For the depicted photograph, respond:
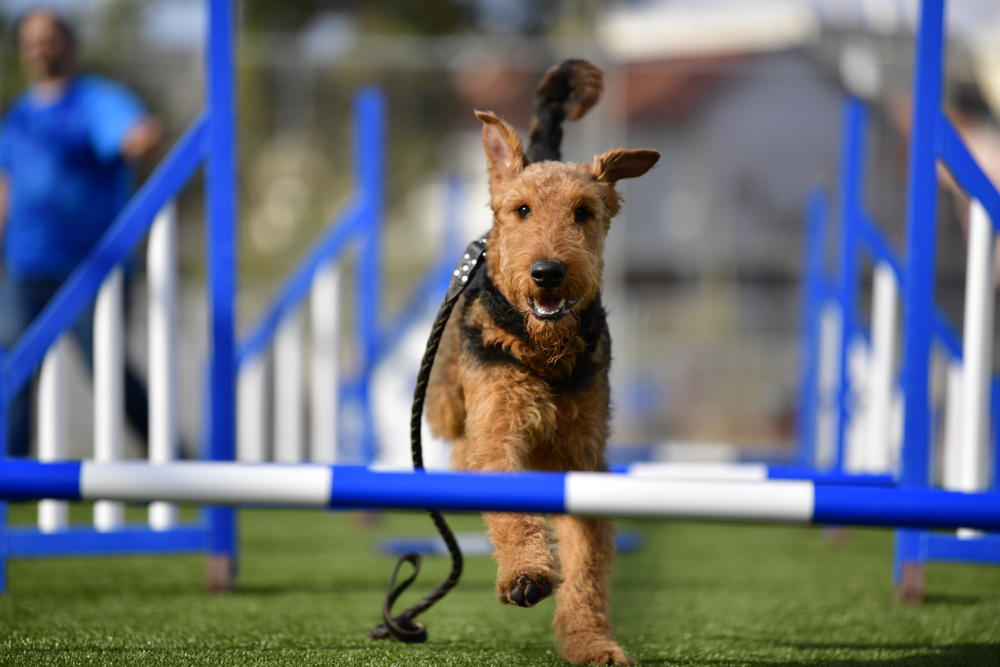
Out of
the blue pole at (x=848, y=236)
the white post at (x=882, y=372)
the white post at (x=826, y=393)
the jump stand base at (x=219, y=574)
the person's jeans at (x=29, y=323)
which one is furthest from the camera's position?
the white post at (x=826, y=393)

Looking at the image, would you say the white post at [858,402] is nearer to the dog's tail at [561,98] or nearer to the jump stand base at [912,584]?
the jump stand base at [912,584]

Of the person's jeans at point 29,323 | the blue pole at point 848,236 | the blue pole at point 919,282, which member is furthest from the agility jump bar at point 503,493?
the blue pole at point 848,236

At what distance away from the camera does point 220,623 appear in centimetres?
282

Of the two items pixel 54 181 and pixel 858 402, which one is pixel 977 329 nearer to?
pixel 858 402

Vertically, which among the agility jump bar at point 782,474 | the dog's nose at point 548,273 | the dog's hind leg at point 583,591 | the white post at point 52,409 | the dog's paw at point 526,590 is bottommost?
the dog's hind leg at point 583,591

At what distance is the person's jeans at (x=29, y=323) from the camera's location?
4.25 meters

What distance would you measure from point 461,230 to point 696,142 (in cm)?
608

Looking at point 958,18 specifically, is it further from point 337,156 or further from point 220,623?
point 220,623

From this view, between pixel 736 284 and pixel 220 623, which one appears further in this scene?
pixel 736 284

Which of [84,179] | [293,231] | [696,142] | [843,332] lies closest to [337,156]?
[293,231]

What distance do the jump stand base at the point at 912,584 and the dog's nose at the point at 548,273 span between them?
2149mm

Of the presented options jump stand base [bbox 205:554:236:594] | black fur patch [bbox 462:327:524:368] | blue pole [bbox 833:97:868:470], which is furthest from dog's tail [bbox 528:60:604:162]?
blue pole [bbox 833:97:868:470]

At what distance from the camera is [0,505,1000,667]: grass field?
2434mm

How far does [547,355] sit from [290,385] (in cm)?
333
